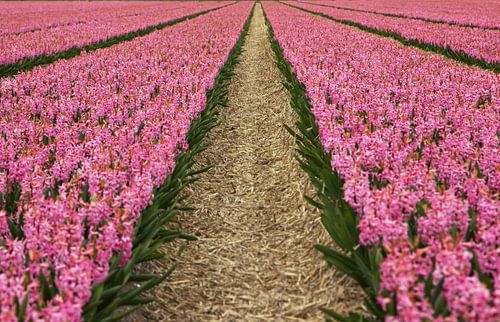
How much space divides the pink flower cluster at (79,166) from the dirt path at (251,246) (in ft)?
3.05

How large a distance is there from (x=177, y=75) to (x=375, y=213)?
7.57 metres

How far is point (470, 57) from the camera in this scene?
13.5m

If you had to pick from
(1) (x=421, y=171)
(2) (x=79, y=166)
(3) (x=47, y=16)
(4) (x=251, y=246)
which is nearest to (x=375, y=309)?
(1) (x=421, y=171)

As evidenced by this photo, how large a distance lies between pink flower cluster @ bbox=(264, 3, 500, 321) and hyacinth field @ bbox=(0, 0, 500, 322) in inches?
0.9

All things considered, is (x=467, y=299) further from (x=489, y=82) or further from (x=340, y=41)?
(x=340, y=41)

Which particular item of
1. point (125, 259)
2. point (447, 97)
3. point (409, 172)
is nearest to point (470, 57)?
point (447, 97)

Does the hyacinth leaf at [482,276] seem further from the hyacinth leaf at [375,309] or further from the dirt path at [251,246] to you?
the dirt path at [251,246]

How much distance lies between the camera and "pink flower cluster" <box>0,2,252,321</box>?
2.74 metres

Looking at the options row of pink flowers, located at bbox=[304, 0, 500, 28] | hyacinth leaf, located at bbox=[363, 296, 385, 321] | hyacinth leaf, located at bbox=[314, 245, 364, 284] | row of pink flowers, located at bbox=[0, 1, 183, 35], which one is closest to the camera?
hyacinth leaf, located at bbox=[363, 296, 385, 321]

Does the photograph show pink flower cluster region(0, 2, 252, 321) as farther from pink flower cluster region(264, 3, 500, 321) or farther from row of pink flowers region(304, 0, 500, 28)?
row of pink flowers region(304, 0, 500, 28)

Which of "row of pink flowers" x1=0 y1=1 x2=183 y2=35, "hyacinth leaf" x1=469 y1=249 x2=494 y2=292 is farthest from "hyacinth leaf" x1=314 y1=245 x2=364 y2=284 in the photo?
"row of pink flowers" x1=0 y1=1 x2=183 y2=35

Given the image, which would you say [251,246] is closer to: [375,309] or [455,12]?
[375,309]

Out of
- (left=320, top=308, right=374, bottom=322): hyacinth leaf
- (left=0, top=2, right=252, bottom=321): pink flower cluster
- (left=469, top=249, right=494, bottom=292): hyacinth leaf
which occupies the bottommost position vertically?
(left=320, top=308, right=374, bottom=322): hyacinth leaf

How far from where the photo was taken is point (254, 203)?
5.84 m
